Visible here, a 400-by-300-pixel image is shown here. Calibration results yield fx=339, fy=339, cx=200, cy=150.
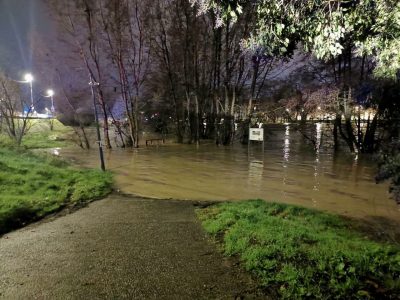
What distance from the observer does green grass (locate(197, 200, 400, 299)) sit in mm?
4156

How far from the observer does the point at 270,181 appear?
14.0m

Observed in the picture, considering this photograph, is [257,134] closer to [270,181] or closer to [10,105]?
[270,181]

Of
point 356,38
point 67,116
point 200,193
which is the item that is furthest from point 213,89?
point 356,38

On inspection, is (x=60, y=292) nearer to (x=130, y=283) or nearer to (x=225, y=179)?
(x=130, y=283)

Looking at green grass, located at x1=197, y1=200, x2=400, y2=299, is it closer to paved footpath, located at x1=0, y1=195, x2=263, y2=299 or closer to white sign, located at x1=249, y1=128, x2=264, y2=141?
paved footpath, located at x1=0, y1=195, x2=263, y2=299

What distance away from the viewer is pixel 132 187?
498 inches

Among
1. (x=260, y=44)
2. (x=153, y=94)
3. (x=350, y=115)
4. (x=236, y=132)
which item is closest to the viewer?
(x=260, y=44)

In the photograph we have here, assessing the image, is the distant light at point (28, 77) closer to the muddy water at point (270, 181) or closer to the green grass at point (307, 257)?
the muddy water at point (270, 181)

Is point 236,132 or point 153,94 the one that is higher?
point 153,94

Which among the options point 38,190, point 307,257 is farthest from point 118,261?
point 38,190

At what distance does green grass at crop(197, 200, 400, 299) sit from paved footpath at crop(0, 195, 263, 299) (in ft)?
1.08

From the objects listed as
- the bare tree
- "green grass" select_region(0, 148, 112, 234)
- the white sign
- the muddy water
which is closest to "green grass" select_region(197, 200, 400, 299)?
the muddy water

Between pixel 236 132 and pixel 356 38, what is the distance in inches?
1052

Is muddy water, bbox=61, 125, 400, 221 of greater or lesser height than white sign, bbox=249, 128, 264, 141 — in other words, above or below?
below
